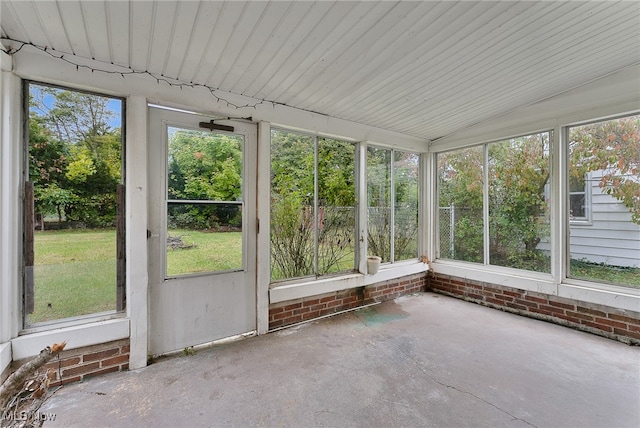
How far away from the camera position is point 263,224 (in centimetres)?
309

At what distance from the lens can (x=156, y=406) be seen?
6.33 feet

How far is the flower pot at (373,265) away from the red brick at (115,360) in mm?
2947

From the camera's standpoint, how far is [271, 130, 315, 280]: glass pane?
11.0 feet

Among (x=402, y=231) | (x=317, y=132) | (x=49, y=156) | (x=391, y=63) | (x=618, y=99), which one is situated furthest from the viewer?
(x=402, y=231)

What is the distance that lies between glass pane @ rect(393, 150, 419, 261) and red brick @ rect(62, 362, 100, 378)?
12.8 feet

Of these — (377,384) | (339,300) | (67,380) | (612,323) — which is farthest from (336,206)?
(612,323)

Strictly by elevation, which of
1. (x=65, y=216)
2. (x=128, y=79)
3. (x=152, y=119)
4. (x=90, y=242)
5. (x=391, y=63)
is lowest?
(x=90, y=242)

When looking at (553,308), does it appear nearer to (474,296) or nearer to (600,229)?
(474,296)

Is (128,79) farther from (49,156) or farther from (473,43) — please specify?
(473,43)

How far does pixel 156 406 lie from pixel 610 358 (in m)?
4.01

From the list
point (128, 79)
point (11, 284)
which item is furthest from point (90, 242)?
point (128, 79)

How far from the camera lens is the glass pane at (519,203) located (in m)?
3.67

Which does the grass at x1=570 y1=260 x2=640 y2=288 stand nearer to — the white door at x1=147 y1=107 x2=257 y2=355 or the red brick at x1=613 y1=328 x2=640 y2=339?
the red brick at x1=613 y1=328 x2=640 y2=339

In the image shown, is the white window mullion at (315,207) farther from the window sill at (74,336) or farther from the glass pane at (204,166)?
the window sill at (74,336)
